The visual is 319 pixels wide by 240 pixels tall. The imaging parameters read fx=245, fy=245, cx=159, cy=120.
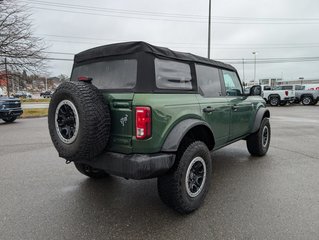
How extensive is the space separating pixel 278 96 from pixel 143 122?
23.3 m

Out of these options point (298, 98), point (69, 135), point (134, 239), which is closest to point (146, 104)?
point (69, 135)

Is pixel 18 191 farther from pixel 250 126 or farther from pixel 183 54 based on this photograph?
pixel 250 126

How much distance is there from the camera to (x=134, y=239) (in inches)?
96.0

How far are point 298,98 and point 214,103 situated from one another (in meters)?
24.7

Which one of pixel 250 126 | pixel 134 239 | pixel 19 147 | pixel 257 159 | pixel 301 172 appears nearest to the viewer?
pixel 134 239

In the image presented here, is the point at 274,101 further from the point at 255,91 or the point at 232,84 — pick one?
the point at 232,84

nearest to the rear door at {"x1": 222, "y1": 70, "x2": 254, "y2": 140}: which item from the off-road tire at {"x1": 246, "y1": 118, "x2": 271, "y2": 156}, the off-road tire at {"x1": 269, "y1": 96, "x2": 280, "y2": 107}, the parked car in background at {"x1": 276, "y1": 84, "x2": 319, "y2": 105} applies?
the off-road tire at {"x1": 246, "y1": 118, "x2": 271, "y2": 156}

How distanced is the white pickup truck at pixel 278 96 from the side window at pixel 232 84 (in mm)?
20276

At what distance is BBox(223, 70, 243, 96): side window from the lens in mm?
4282

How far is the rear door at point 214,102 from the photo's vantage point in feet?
11.1

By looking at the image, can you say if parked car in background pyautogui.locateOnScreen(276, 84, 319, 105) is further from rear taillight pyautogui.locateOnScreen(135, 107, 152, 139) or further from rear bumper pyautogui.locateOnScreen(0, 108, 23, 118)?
rear taillight pyautogui.locateOnScreen(135, 107, 152, 139)

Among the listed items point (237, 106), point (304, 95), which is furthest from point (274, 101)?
point (237, 106)

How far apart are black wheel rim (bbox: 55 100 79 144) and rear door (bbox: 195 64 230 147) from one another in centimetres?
160

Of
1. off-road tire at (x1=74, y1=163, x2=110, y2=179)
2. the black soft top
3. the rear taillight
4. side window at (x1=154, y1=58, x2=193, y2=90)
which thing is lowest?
off-road tire at (x1=74, y1=163, x2=110, y2=179)
